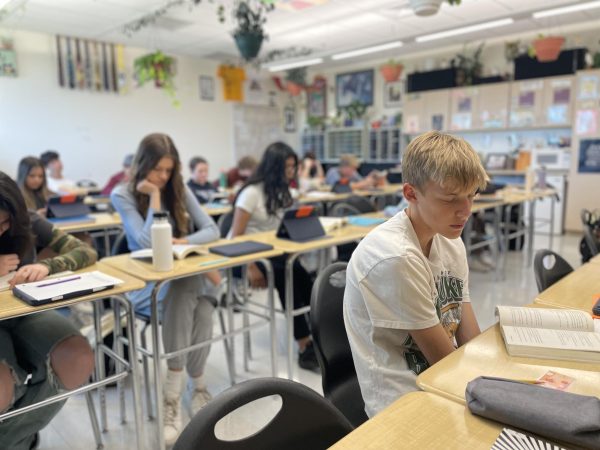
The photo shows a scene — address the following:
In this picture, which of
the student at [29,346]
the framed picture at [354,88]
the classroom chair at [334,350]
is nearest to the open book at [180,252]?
the student at [29,346]

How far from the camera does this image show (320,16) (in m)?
5.65

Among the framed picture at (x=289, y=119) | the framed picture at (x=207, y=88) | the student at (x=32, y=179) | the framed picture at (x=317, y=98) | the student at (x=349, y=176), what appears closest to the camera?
the student at (x=32, y=179)

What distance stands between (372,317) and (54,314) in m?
1.22

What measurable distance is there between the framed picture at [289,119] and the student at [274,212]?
22.4 feet

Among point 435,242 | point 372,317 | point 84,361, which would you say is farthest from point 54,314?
point 435,242

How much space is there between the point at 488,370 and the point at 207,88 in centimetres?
775

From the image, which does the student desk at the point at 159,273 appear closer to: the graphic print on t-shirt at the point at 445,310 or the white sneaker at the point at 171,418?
the white sneaker at the point at 171,418

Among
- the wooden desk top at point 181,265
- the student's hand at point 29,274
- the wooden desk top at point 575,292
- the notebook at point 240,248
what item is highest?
the student's hand at point 29,274

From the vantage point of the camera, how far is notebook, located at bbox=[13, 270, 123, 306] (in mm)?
1369

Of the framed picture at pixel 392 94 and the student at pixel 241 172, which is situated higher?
the framed picture at pixel 392 94

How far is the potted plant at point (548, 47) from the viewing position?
5520 millimetres

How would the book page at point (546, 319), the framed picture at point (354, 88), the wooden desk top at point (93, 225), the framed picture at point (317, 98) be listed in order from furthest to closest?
the framed picture at point (317, 98) < the framed picture at point (354, 88) < the wooden desk top at point (93, 225) < the book page at point (546, 319)

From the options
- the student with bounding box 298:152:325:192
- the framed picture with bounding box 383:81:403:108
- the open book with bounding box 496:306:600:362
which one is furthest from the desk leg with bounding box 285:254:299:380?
the framed picture with bounding box 383:81:403:108

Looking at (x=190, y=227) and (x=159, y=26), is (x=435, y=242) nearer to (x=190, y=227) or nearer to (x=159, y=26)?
(x=190, y=227)
